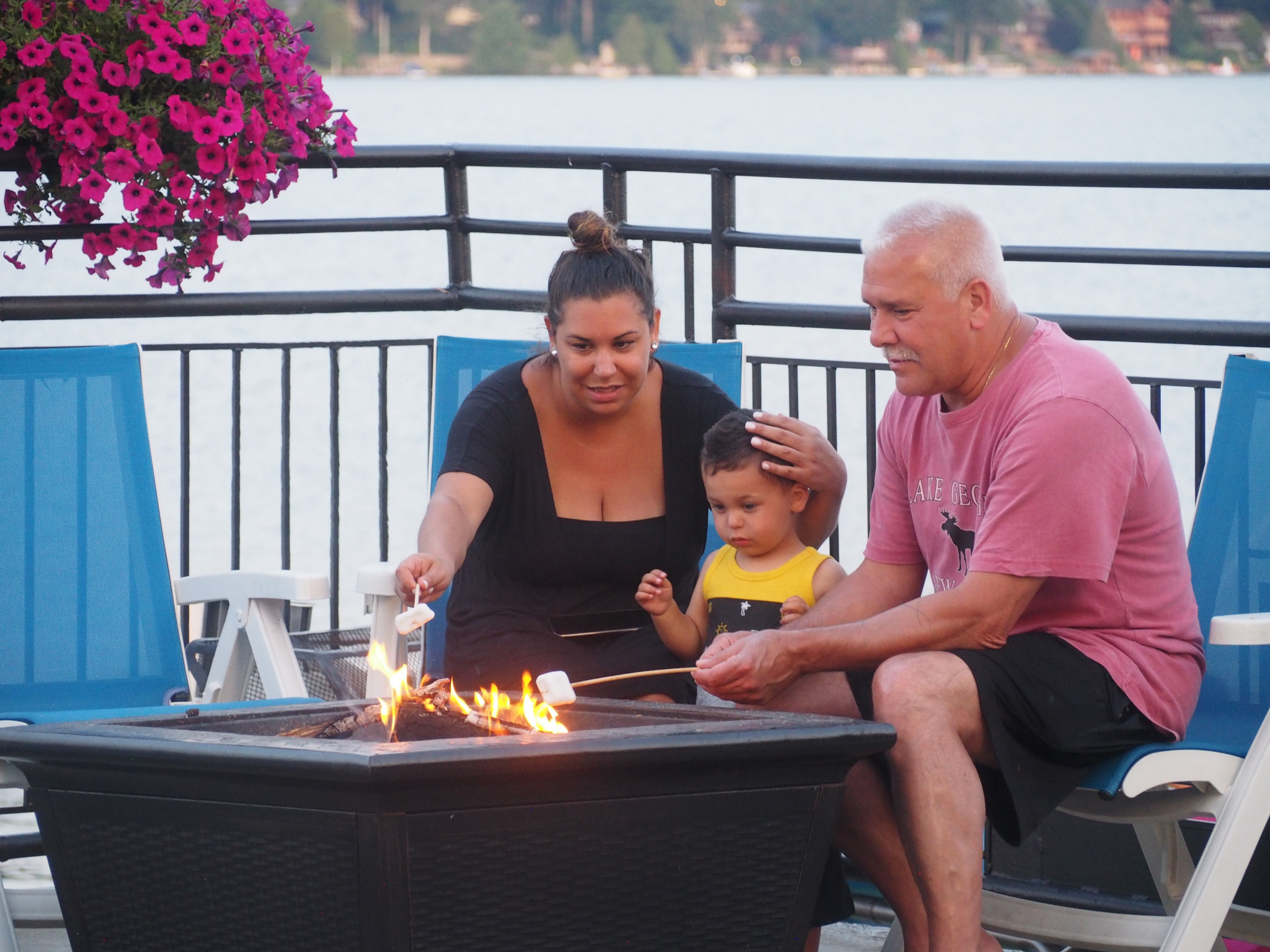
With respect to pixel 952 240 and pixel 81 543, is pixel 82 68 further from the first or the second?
pixel 952 240

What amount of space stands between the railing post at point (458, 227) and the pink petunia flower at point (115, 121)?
0.99 metres

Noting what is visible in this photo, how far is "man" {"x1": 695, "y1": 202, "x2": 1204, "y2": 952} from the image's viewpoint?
7.06 ft

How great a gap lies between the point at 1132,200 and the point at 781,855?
22536 millimetres

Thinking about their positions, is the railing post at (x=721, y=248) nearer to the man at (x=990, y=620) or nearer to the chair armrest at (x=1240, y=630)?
the man at (x=990, y=620)

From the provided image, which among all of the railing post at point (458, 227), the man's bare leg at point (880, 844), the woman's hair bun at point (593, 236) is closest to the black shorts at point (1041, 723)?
the man's bare leg at point (880, 844)

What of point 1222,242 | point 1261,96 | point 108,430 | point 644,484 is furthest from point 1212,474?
point 1261,96

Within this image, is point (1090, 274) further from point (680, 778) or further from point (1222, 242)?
point (680, 778)

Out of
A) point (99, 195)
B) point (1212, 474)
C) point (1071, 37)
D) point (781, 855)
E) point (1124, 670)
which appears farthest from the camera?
point (1071, 37)

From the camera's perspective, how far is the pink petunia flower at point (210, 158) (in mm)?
3016

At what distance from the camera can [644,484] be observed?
2.82 m

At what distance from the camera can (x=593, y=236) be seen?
272 cm

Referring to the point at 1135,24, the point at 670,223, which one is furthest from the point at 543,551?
the point at 1135,24

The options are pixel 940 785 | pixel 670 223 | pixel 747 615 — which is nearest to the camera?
pixel 940 785

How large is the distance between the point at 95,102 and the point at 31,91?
111 mm
